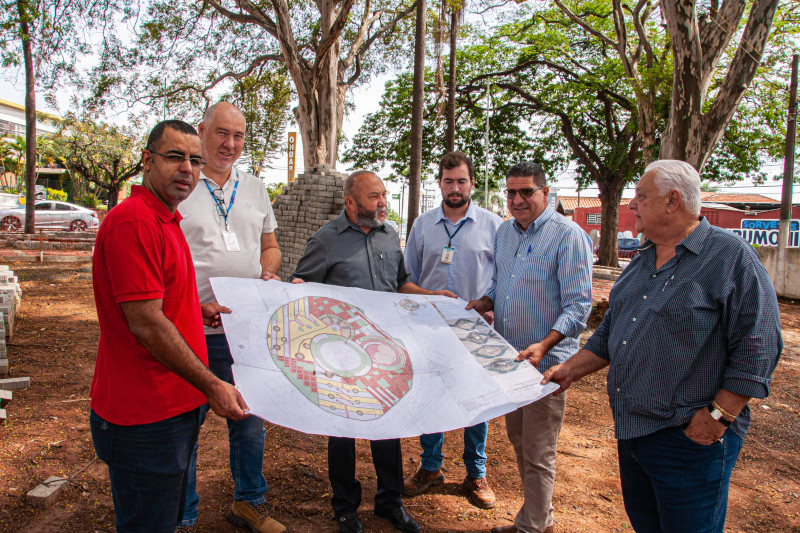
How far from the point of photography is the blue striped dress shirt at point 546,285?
290 centimetres

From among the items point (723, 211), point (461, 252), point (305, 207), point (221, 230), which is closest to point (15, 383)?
point (221, 230)

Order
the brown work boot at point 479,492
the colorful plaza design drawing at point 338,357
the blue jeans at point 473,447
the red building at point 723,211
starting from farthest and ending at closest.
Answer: the red building at point 723,211, the blue jeans at point 473,447, the brown work boot at point 479,492, the colorful plaza design drawing at point 338,357

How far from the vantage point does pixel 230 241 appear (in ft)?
9.53

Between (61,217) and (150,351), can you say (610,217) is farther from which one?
(61,217)

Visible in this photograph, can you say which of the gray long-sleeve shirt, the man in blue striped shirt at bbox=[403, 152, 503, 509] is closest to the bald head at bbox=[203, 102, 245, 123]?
the gray long-sleeve shirt

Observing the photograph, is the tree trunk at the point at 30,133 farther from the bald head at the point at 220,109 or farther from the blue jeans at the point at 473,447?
the blue jeans at the point at 473,447

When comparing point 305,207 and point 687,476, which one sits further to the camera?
point 305,207

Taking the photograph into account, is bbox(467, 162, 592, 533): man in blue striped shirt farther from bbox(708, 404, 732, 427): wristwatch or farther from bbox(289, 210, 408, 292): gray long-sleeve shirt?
bbox(708, 404, 732, 427): wristwatch

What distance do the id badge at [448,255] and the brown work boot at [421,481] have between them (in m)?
1.45

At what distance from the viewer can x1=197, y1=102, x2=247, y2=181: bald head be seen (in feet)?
9.67

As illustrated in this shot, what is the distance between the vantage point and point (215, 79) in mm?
20484

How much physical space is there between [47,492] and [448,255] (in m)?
2.86

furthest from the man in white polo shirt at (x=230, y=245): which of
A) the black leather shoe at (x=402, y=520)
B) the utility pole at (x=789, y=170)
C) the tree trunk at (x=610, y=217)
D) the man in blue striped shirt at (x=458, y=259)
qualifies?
the tree trunk at (x=610, y=217)

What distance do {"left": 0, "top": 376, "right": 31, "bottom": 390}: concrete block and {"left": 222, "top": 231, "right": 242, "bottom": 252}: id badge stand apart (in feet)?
11.8
